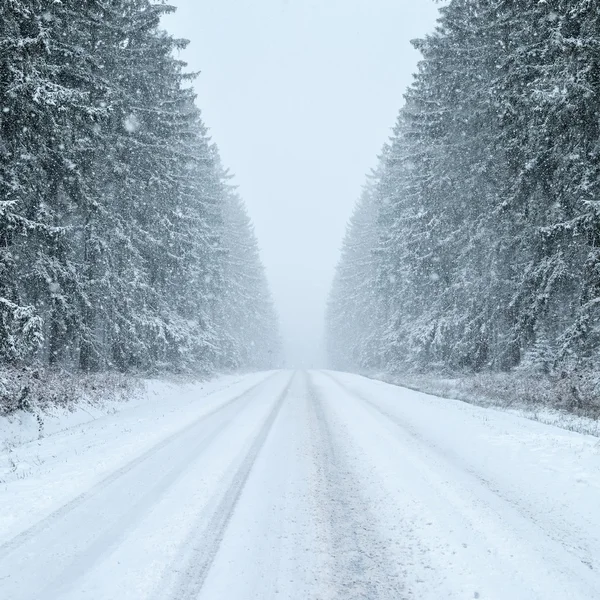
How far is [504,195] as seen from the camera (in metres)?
15.3

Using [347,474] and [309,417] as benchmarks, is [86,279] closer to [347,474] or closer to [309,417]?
[309,417]

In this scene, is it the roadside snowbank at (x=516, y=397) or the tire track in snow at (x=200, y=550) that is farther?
the roadside snowbank at (x=516, y=397)

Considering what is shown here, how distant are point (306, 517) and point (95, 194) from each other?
43.9 feet

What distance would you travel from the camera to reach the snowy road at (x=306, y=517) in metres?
3.11

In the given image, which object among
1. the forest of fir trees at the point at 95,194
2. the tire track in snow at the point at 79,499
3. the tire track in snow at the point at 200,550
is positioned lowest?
the tire track in snow at the point at 79,499

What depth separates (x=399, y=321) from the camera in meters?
26.9

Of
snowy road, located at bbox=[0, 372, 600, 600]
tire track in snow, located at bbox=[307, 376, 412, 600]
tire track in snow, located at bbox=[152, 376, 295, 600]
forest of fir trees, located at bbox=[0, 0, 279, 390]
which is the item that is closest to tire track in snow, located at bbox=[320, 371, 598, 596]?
snowy road, located at bbox=[0, 372, 600, 600]

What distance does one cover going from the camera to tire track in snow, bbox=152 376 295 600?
302 centimetres

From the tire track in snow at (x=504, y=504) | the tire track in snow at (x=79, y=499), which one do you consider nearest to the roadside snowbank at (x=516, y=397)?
the tire track in snow at (x=504, y=504)

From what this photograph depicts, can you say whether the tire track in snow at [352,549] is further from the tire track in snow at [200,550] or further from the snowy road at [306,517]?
the tire track in snow at [200,550]

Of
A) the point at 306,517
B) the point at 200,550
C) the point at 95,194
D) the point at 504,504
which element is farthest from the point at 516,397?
the point at 95,194

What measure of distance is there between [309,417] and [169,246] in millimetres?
11777

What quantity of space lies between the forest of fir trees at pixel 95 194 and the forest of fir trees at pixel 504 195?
436 inches

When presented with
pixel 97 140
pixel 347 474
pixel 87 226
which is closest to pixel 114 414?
pixel 87 226
